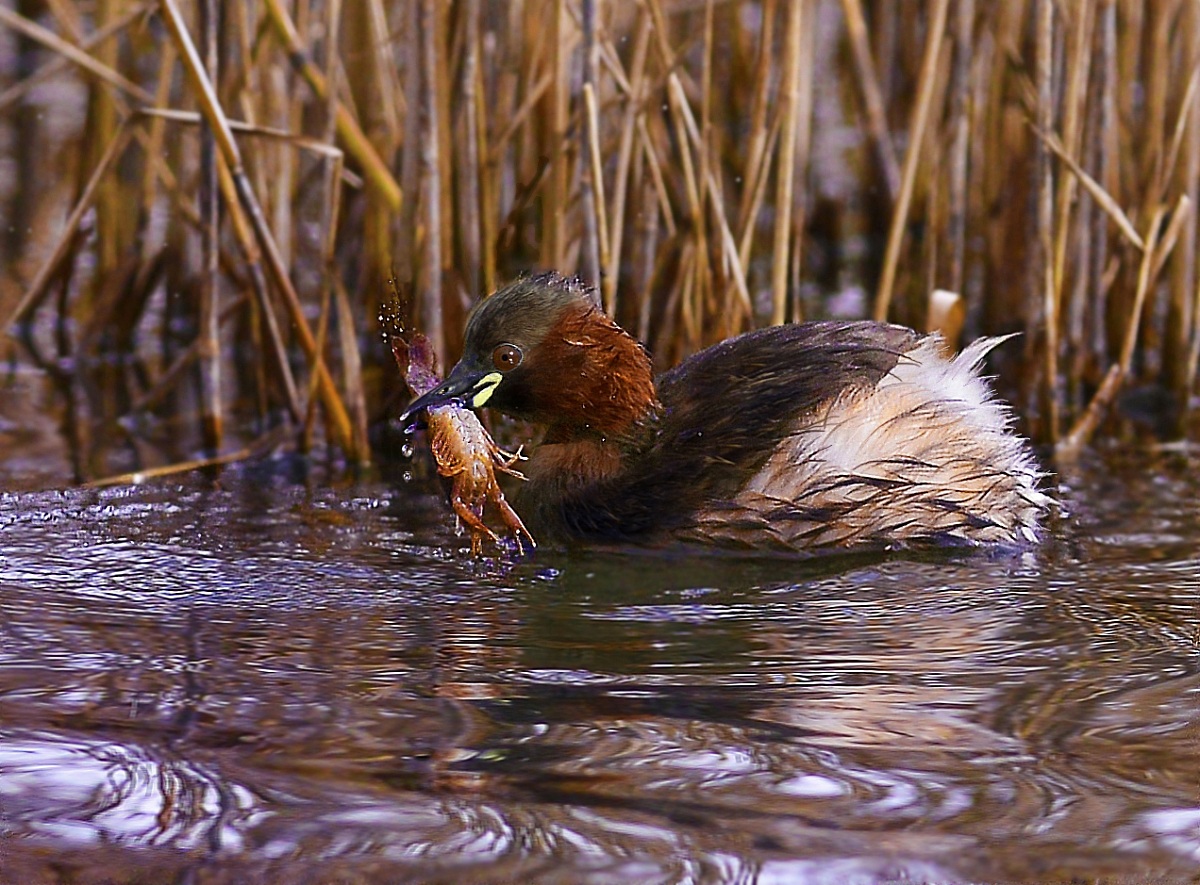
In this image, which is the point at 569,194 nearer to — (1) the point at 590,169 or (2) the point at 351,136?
(1) the point at 590,169

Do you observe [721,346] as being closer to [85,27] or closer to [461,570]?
[461,570]

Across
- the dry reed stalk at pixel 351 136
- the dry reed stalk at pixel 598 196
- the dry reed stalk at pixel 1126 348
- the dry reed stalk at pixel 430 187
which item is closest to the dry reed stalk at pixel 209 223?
the dry reed stalk at pixel 351 136

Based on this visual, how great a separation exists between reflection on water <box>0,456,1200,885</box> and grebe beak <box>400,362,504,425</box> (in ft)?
1.13

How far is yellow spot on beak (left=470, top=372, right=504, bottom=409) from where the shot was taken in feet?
13.8

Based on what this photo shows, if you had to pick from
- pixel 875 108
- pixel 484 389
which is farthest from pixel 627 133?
pixel 875 108

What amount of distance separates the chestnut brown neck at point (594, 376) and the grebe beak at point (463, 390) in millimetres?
124

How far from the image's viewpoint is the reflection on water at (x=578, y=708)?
249cm

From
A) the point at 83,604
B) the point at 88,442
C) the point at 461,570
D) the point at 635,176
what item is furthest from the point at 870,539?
the point at 88,442

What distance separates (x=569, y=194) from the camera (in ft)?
16.6

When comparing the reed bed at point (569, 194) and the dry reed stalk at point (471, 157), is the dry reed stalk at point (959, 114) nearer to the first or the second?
the reed bed at point (569, 194)

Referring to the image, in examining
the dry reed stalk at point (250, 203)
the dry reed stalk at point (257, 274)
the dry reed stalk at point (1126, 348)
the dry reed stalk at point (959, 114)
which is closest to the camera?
the dry reed stalk at point (250, 203)

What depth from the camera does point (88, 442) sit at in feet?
17.4

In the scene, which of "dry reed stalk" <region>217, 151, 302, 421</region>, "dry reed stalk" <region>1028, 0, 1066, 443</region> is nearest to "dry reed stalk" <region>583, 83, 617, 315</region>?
"dry reed stalk" <region>217, 151, 302, 421</region>

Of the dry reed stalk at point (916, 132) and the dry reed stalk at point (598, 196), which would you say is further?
the dry reed stalk at point (916, 132)
